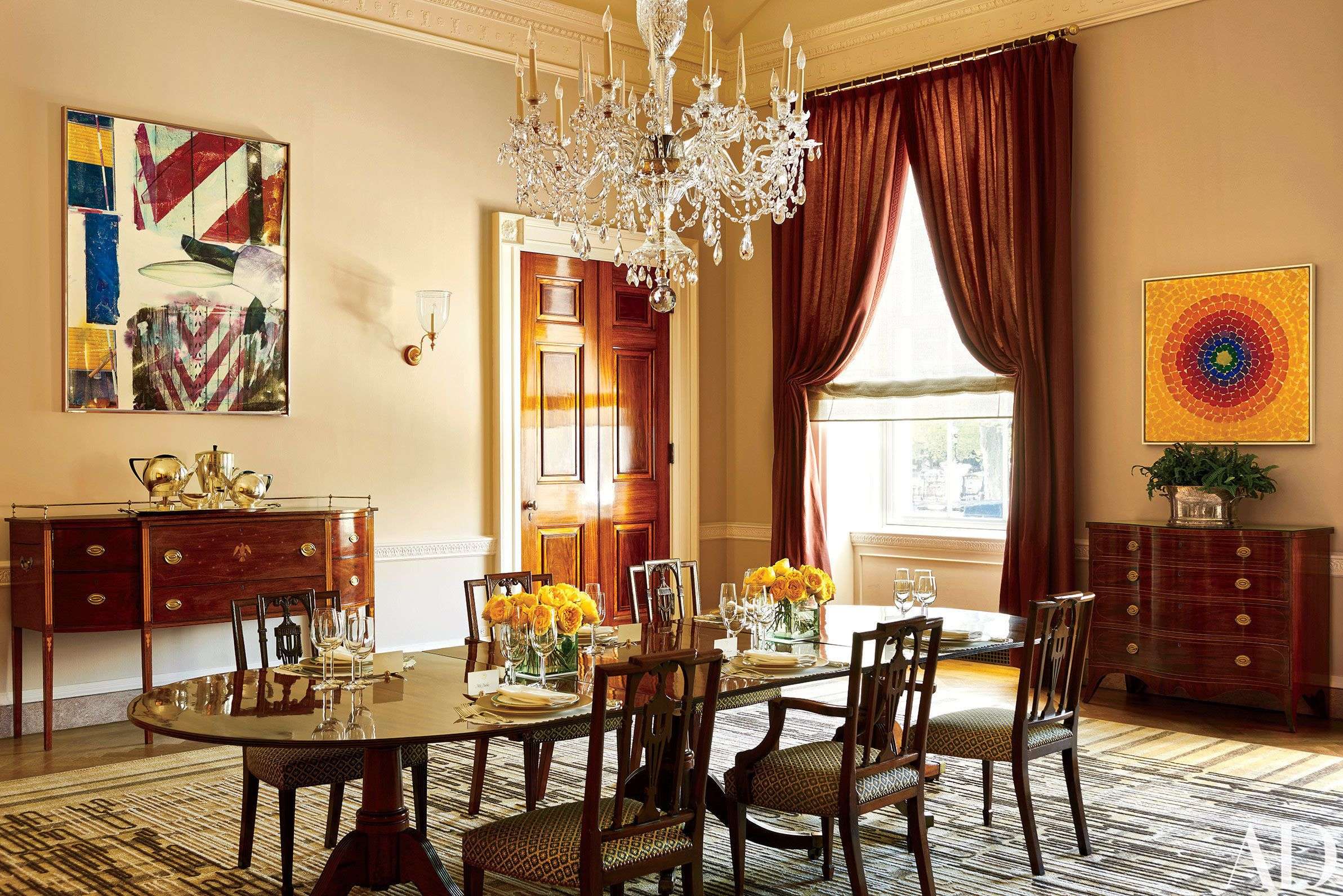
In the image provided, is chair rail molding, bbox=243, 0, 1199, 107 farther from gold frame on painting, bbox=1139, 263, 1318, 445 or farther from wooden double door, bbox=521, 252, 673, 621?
gold frame on painting, bbox=1139, 263, 1318, 445

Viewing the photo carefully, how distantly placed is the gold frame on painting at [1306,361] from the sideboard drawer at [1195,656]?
1.03 m

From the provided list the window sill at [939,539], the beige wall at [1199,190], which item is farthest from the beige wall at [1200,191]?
the window sill at [939,539]

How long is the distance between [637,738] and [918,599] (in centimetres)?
173

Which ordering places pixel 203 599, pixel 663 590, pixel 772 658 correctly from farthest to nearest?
1. pixel 203 599
2. pixel 663 590
3. pixel 772 658

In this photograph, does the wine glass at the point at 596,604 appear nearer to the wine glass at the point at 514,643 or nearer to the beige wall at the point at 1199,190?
the wine glass at the point at 514,643

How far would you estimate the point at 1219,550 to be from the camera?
5773 millimetres

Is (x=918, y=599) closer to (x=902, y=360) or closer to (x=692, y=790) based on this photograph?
(x=692, y=790)

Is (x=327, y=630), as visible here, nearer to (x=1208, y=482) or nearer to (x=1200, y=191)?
(x=1208, y=482)

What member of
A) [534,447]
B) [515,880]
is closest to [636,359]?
[534,447]

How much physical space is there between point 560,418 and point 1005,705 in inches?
124

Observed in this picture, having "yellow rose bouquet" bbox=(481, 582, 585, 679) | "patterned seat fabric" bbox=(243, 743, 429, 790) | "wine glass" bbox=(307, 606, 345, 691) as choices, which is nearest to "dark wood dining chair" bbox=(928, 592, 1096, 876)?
"yellow rose bouquet" bbox=(481, 582, 585, 679)

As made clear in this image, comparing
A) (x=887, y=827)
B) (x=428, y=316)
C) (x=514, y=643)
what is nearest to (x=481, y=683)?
(x=514, y=643)

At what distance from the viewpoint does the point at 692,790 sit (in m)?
3.07

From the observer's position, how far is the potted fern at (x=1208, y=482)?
5.86 metres
